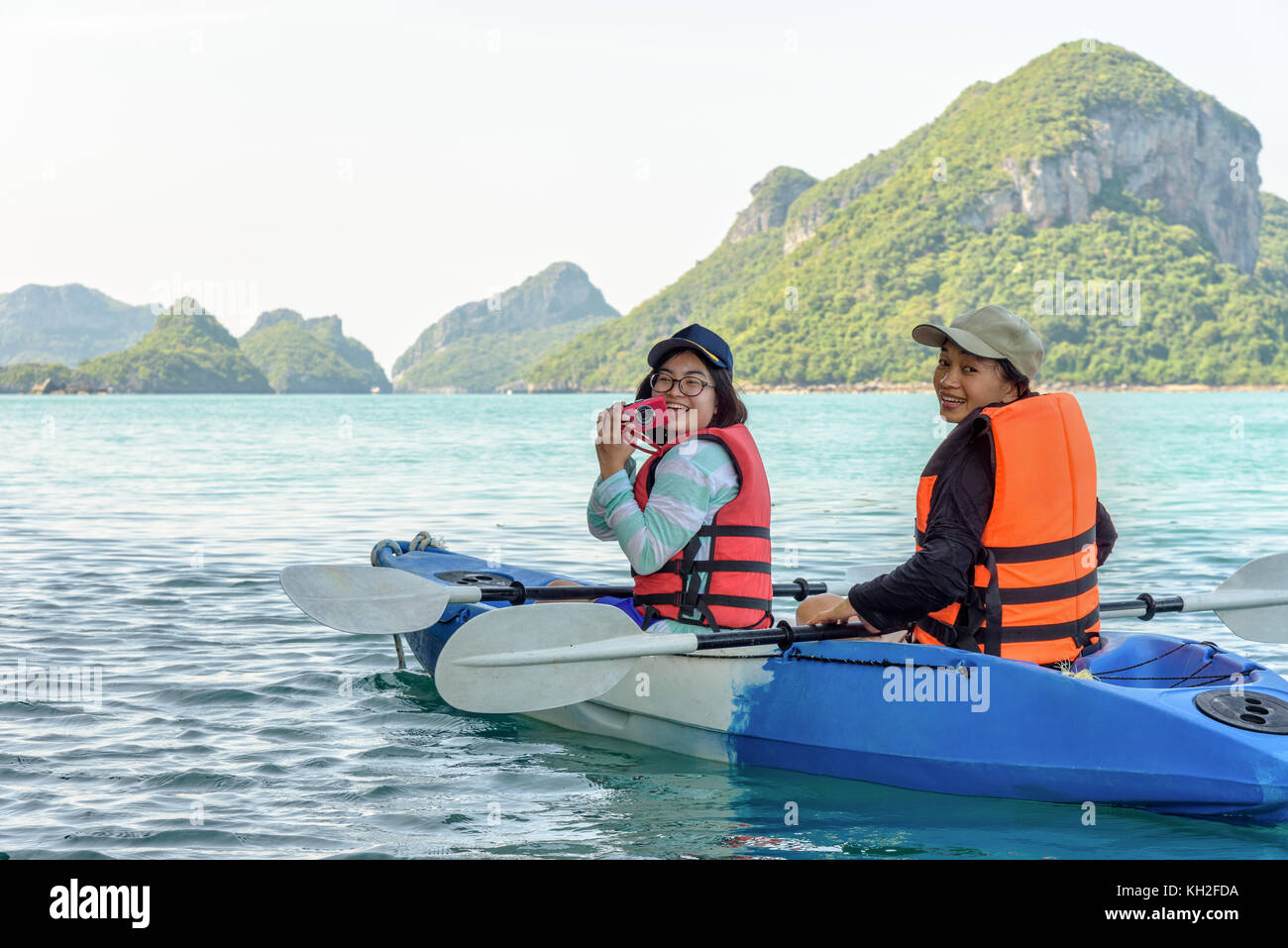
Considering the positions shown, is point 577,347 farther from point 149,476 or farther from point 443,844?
point 443,844

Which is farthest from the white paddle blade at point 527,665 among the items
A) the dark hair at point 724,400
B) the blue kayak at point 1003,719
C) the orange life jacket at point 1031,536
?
the orange life jacket at point 1031,536

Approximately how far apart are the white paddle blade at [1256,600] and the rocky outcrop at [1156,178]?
4369 inches

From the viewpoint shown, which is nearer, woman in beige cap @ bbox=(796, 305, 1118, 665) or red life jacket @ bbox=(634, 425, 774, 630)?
woman in beige cap @ bbox=(796, 305, 1118, 665)

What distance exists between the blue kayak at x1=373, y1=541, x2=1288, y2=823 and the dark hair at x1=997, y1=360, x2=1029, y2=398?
36.7 inches

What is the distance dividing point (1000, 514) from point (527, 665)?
194 centimetres

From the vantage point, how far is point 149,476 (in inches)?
858

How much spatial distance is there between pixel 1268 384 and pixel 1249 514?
99.2m

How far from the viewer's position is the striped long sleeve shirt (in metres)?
4.58

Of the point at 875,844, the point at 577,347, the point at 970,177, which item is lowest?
the point at 875,844

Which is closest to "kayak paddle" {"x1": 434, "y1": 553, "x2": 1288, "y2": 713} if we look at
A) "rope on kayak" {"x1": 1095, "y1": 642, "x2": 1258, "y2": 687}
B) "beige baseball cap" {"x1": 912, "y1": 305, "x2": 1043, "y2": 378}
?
"rope on kayak" {"x1": 1095, "y1": 642, "x2": 1258, "y2": 687}

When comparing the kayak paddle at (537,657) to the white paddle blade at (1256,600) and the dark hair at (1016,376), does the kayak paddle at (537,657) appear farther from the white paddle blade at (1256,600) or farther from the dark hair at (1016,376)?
the white paddle blade at (1256,600)

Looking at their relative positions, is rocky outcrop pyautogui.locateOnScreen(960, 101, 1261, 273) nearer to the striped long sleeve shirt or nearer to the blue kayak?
the blue kayak

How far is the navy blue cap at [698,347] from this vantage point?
185 inches

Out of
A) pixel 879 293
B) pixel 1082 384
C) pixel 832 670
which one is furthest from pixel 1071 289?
pixel 832 670
